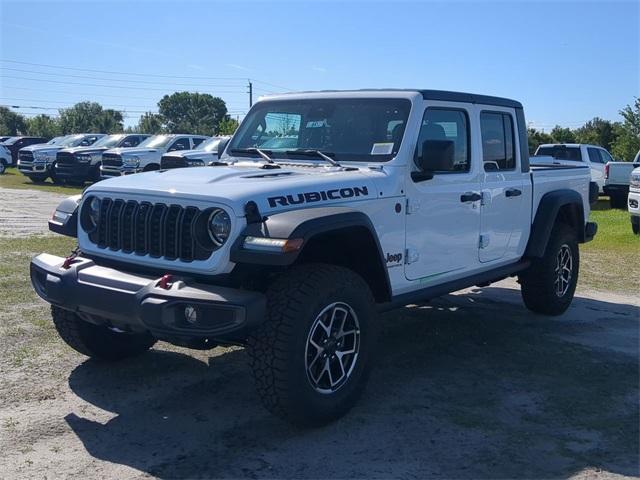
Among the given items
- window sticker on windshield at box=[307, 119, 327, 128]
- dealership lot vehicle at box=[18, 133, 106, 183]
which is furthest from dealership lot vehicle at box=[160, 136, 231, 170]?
window sticker on windshield at box=[307, 119, 327, 128]

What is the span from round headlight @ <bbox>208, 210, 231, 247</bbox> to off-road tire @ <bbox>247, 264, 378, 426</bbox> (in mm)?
391

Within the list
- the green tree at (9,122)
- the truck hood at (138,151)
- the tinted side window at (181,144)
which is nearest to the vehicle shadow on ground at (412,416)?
the truck hood at (138,151)

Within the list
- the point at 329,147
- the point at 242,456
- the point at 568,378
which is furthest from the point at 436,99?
the point at 242,456

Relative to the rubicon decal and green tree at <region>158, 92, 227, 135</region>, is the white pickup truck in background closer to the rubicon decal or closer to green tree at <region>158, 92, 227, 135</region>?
the rubicon decal

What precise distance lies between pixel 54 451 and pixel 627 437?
10.7ft

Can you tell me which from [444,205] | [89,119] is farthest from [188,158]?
[89,119]

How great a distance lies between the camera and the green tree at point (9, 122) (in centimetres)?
7575

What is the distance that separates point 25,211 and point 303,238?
12922 mm

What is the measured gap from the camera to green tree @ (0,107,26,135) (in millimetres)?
75750

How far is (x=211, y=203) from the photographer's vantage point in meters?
4.04

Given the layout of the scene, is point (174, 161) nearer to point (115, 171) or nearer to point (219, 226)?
point (115, 171)

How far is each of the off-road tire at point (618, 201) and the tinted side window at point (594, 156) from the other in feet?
4.82

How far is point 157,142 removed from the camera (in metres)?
21.8

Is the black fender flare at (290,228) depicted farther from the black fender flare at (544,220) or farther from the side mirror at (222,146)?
the black fender flare at (544,220)
